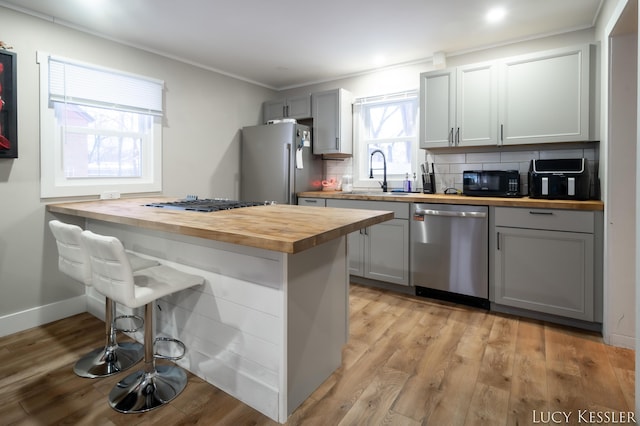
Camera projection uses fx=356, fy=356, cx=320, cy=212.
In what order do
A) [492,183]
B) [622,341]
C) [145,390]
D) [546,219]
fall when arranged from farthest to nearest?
1. [492,183]
2. [546,219]
3. [622,341]
4. [145,390]

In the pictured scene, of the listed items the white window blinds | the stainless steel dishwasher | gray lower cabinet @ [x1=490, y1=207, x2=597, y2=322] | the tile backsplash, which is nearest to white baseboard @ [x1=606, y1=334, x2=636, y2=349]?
gray lower cabinet @ [x1=490, y1=207, x2=597, y2=322]

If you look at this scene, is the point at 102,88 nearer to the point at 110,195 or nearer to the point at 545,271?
the point at 110,195

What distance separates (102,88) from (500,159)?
3.66 meters

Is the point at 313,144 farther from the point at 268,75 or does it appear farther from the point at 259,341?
the point at 259,341

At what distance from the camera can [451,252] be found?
3.12 meters

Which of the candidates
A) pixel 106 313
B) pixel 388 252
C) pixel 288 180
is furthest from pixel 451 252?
pixel 106 313

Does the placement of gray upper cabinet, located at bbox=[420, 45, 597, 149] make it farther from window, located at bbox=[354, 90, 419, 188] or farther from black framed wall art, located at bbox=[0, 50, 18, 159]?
black framed wall art, located at bbox=[0, 50, 18, 159]

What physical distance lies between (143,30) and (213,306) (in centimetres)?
252

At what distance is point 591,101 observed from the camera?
2.74m

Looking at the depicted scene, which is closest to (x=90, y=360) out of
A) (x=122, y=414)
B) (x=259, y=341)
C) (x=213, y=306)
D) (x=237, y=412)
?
(x=122, y=414)

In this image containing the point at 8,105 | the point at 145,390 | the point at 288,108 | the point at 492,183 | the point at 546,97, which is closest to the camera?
the point at 145,390

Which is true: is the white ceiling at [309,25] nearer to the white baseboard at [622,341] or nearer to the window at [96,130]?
the window at [96,130]

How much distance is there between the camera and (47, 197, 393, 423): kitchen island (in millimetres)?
1593

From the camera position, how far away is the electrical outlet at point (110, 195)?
3120 mm
